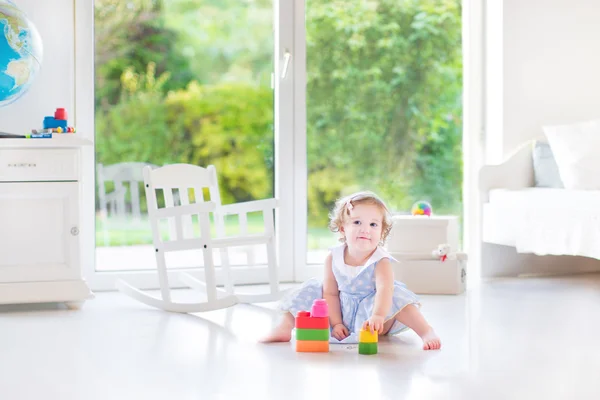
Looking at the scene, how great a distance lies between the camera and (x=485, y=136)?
4.32m

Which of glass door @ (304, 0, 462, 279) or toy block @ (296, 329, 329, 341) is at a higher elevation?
glass door @ (304, 0, 462, 279)

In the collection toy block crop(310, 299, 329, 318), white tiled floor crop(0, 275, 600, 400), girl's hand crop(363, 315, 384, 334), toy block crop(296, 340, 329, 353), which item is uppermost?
toy block crop(310, 299, 329, 318)

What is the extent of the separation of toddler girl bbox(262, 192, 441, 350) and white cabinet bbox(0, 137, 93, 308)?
0.94m

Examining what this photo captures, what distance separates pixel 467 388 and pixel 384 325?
67 cm

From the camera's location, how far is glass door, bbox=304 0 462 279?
410 centimetres

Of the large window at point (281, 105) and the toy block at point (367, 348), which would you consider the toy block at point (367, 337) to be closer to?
the toy block at point (367, 348)

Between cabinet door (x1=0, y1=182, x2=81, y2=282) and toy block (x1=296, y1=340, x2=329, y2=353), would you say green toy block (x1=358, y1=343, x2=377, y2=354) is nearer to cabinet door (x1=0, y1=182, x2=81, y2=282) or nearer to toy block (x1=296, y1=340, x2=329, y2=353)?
toy block (x1=296, y1=340, x2=329, y2=353)

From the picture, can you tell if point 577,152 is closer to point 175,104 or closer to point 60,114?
point 175,104

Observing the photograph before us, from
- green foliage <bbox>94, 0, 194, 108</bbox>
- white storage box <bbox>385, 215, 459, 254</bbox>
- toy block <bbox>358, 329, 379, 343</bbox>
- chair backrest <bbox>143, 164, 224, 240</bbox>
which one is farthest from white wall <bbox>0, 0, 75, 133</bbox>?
toy block <bbox>358, 329, 379, 343</bbox>

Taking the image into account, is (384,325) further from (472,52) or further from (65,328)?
(472,52)

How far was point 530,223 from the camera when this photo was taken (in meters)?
3.66

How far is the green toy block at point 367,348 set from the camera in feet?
7.90

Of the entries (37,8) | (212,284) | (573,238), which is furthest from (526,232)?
(37,8)

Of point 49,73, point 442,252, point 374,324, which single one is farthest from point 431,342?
point 49,73
